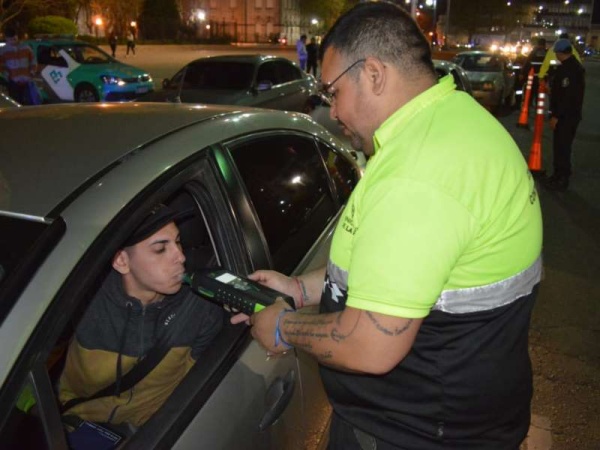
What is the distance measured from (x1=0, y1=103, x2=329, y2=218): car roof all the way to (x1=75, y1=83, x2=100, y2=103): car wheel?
13.4 metres

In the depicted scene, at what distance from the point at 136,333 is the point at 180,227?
0.52m

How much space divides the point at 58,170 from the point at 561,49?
7.53 metres

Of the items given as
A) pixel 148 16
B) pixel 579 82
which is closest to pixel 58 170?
pixel 579 82

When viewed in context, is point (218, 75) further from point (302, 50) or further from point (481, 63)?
point (302, 50)

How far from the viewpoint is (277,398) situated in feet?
6.22

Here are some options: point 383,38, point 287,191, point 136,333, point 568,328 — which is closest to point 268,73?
point 568,328

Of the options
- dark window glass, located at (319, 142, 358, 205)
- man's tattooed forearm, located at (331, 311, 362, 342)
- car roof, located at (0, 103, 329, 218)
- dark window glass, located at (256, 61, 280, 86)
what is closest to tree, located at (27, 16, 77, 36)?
dark window glass, located at (256, 61, 280, 86)

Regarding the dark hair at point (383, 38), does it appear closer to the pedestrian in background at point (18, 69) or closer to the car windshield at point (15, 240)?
the car windshield at point (15, 240)

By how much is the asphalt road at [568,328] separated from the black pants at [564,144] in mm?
288

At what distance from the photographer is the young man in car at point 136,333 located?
6.76ft

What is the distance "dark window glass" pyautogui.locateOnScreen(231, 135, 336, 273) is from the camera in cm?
225

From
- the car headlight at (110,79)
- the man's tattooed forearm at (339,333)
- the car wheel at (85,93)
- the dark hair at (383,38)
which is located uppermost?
the dark hair at (383,38)

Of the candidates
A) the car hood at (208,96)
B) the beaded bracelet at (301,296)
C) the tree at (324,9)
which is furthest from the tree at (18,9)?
the tree at (324,9)

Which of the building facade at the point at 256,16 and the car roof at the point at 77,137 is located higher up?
the building facade at the point at 256,16
